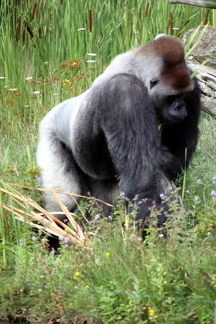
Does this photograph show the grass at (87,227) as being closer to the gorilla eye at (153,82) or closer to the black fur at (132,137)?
the black fur at (132,137)

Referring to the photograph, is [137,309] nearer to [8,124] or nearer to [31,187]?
[31,187]

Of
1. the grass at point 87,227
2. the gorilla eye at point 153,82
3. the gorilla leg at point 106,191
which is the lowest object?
the gorilla leg at point 106,191

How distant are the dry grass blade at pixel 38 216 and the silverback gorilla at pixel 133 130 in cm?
24

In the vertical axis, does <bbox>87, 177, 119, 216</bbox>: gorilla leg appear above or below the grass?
below

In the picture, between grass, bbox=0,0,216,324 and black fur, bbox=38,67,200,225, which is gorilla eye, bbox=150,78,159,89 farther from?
grass, bbox=0,0,216,324

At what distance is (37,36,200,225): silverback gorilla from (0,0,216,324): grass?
15cm

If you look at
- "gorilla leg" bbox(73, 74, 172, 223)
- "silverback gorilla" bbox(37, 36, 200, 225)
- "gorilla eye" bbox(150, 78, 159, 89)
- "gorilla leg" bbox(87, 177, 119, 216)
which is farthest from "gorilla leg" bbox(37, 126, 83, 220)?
"gorilla eye" bbox(150, 78, 159, 89)

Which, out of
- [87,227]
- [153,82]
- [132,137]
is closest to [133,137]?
[132,137]

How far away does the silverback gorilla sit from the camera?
402cm

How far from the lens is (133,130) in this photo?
13.2 feet

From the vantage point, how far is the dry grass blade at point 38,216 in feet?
13.7

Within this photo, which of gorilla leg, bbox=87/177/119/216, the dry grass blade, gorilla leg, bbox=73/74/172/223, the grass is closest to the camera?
the grass

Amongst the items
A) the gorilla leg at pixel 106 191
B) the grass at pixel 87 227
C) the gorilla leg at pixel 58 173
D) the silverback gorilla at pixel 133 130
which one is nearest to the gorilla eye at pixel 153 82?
the silverback gorilla at pixel 133 130

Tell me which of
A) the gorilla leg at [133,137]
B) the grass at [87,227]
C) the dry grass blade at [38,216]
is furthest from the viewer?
the dry grass blade at [38,216]
